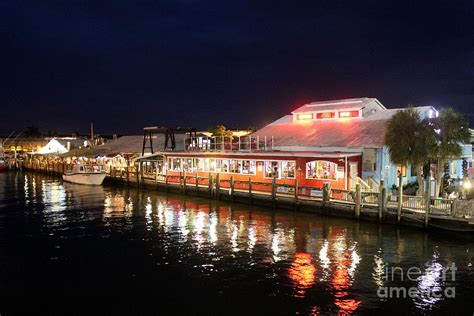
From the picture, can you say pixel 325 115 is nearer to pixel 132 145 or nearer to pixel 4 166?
pixel 132 145

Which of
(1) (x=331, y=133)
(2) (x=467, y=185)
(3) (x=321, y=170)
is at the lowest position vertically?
(2) (x=467, y=185)

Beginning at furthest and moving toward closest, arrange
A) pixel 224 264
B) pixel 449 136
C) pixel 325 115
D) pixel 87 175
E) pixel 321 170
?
pixel 87 175 → pixel 325 115 → pixel 321 170 → pixel 449 136 → pixel 224 264

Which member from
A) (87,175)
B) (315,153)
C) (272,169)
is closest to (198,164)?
(272,169)

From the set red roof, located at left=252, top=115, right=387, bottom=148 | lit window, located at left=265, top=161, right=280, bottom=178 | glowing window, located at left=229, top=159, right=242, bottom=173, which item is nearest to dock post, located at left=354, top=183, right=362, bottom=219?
red roof, located at left=252, top=115, right=387, bottom=148

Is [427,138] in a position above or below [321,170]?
above

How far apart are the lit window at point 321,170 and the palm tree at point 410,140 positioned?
4562mm

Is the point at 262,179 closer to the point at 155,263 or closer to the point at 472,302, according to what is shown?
the point at 155,263

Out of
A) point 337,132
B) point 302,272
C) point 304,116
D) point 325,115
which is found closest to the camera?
point 302,272

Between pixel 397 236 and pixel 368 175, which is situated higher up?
pixel 368 175

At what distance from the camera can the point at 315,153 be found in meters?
36.0

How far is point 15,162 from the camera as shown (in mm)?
103688

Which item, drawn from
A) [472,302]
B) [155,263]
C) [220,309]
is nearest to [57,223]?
[155,263]

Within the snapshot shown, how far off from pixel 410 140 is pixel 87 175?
42.7 m

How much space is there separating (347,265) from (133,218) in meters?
Result: 18.1
